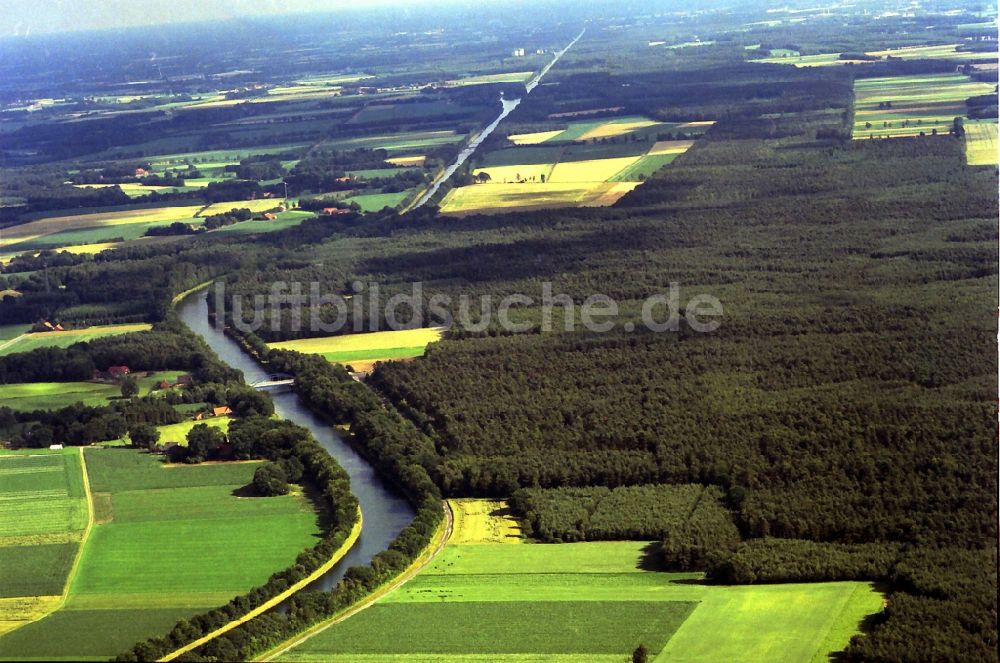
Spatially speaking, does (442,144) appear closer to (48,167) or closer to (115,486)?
(48,167)

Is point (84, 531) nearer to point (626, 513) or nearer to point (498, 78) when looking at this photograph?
point (626, 513)

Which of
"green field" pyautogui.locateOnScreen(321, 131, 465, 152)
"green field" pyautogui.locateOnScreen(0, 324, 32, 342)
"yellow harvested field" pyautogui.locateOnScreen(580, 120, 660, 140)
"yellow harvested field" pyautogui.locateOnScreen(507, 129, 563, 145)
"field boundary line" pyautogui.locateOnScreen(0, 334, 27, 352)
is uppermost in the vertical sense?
"yellow harvested field" pyautogui.locateOnScreen(507, 129, 563, 145)

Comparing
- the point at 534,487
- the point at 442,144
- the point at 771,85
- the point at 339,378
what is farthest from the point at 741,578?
the point at 771,85

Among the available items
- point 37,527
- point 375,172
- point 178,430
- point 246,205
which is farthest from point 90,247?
point 37,527

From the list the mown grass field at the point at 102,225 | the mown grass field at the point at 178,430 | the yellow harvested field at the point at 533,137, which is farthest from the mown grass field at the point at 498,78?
the mown grass field at the point at 178,430

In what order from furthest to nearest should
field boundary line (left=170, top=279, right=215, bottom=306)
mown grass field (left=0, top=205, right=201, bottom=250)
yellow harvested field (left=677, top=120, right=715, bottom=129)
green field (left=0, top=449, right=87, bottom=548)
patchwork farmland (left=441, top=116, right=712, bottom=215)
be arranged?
yellow harvested field (left=677, top=120, right=715, bottom=129), patchwork farmland (left=441, top=116, right=712, bottom=215), mown grass field (left=0, top=205, right=201, bottom=250), field boundary line (left=170, top=279, right=215, bottom=306), green field (left=0, top=449, right=87, bottom=548)

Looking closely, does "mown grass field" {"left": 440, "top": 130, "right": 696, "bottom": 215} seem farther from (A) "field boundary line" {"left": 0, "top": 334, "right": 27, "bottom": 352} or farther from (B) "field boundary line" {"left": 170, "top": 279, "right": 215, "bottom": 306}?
(A) "field boundary line" {"left": 0, "top": 334, "right": 27, "bottom": 352}

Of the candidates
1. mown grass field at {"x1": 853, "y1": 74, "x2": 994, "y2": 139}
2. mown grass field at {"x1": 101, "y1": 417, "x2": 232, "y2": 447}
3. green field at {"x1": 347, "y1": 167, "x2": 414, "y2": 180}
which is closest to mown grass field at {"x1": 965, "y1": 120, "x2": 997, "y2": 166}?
mown grass field at {"x1": 853, "y1": 74, "x2": 994, "y2": 139}
